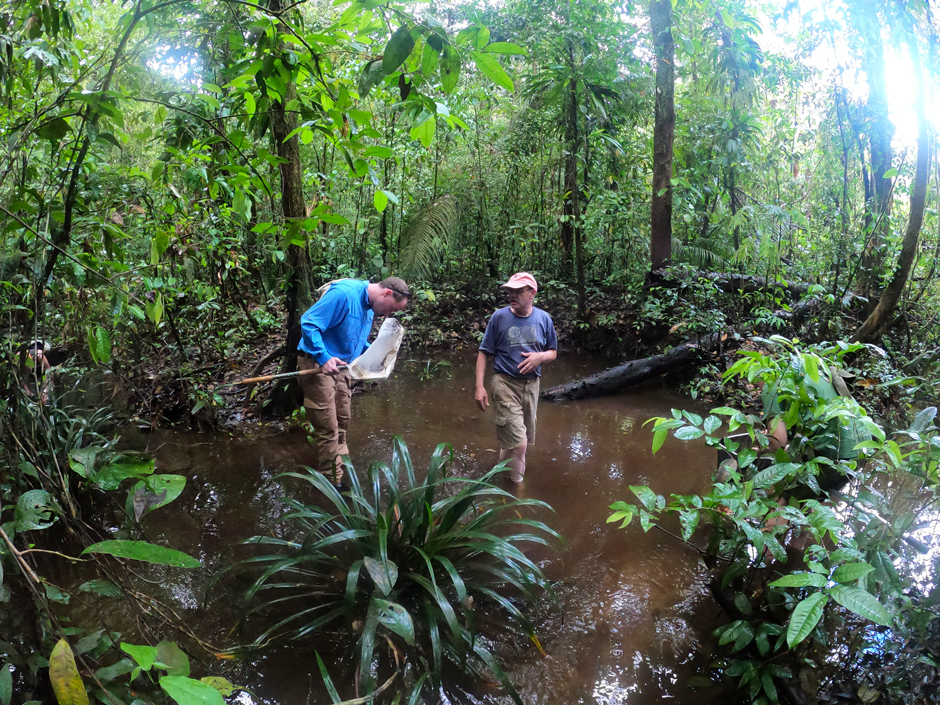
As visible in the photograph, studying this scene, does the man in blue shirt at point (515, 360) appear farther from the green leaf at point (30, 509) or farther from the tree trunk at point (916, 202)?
the tree trunk at point (916, 202)

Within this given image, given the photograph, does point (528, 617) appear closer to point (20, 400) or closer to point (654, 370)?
point (20, 400)

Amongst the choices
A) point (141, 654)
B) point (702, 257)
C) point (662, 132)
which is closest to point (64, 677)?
point (141, 654)

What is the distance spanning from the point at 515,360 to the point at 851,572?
2836mm

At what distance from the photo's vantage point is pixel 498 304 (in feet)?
31.0

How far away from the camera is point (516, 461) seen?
184 inches

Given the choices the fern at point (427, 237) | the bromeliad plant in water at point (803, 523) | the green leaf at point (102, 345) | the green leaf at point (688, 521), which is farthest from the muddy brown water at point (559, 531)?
the fern at point (427, 237)

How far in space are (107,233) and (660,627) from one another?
134 inches

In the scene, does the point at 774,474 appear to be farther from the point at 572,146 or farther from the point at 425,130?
the point at 572,146

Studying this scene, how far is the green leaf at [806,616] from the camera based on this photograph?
1.89 metres

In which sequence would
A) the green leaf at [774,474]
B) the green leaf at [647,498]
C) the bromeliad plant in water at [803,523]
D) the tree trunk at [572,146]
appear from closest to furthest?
the bromeliad plant in water at [803,523], the green leaf at [774,474], the green leaf at [647,498], the tree trunk at [572,146]

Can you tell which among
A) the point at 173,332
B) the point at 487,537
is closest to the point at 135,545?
the point at 487,537

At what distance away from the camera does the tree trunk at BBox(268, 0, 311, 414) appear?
5090 mm

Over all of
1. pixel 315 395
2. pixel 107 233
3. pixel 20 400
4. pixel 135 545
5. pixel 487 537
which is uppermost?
pixel 107 233

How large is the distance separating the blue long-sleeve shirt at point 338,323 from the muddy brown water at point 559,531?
1.19m
